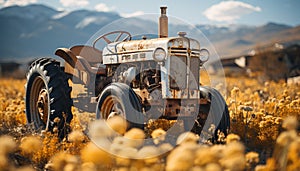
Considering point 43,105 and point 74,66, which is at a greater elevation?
point 74,66

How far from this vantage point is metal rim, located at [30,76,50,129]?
7.85 m

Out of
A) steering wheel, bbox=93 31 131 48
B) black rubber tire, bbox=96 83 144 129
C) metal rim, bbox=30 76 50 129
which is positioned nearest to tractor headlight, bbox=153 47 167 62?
black rubber tire, bbox=96 83 144 129

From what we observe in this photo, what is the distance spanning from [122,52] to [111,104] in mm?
1278

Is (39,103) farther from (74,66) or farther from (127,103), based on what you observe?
(127,103)

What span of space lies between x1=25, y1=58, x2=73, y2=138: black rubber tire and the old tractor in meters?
0.02

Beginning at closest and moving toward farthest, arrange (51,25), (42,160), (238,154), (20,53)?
(238,154) → (42,160) → (20,53) → (51,25)

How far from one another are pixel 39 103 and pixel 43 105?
0.09 m

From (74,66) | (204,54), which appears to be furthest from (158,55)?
(74,66)

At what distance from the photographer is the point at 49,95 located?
7.34 m

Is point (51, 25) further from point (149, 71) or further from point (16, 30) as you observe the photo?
point (149, 71)

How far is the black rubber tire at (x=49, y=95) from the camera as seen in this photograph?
24.0 feet

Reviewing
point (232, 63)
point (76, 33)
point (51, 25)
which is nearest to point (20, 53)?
point (76, 33)

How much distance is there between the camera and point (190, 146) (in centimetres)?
344

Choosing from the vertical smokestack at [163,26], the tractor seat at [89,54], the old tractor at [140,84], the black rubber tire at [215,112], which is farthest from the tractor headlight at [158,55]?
the tractor seat at [89,54]
